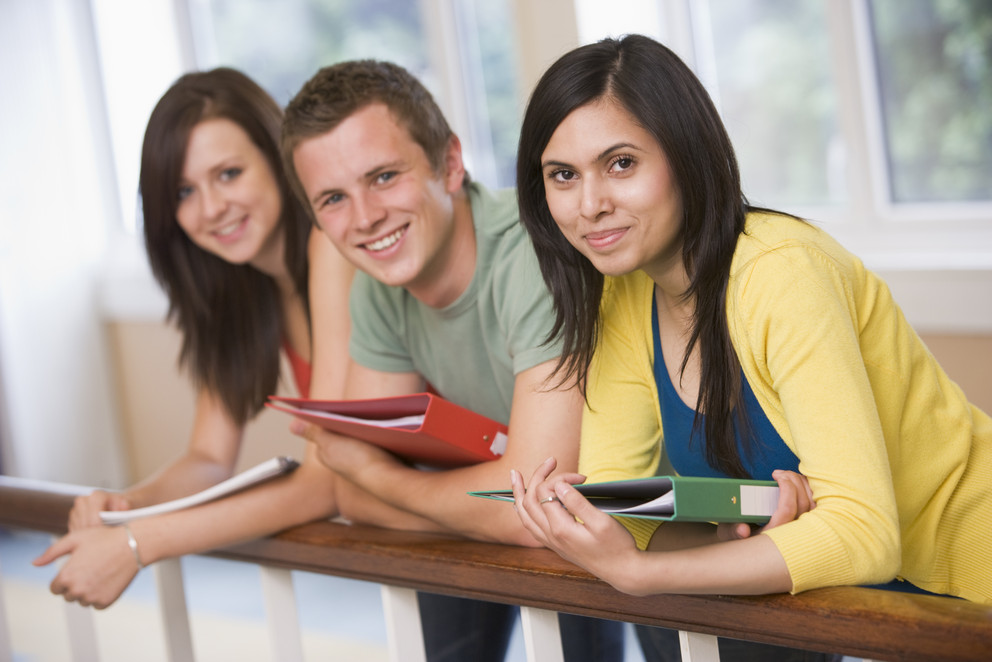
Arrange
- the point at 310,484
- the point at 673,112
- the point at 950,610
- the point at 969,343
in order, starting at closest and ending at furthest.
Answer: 1. the point at 950,610
2. the point at 673,112
3. the point at 310,484
4. the point at 969,343

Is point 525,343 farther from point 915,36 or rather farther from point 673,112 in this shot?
point 915,36

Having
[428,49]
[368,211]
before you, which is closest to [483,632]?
[368,211]

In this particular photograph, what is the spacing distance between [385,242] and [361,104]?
0.20 m

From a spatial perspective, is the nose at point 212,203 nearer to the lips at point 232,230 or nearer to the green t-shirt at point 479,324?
the lips at point 232,230

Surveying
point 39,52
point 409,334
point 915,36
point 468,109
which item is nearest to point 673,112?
point 409,334

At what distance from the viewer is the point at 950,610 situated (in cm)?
73

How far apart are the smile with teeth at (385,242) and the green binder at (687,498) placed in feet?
1.70

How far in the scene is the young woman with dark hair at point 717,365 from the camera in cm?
86

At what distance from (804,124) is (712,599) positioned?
241 centimetres

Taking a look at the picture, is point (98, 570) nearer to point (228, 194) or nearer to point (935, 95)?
point (228, 194)

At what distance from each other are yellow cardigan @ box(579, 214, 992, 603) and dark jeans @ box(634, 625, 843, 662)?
17 centimetres

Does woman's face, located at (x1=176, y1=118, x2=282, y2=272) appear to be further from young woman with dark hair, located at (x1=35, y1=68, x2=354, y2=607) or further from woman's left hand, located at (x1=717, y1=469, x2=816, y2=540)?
woman's left hand, located at (x1=717, y1=469, x2=816, y2=540)

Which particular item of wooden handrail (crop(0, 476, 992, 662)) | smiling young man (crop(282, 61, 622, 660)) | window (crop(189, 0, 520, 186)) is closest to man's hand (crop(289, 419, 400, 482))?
smiling young man (crop(282, 61, 622, 660))

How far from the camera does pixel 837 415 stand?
0.90 meters
